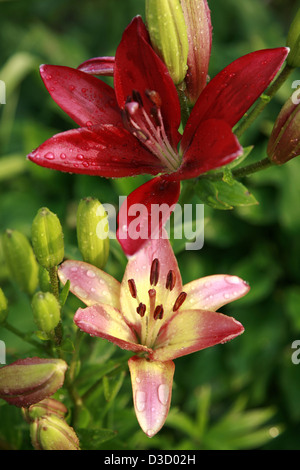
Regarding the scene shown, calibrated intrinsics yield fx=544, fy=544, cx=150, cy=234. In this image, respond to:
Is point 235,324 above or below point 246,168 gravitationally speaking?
below

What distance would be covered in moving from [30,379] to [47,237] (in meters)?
0.22

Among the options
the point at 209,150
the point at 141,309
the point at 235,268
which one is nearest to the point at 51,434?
the point at 141,309

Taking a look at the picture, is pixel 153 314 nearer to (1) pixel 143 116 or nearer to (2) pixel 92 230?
(2) pixel 92 230

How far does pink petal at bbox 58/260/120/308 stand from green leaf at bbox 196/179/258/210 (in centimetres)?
22

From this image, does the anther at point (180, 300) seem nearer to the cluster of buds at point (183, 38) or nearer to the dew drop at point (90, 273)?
the dew drop at point (90, 273)

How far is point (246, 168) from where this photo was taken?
0.92 metres

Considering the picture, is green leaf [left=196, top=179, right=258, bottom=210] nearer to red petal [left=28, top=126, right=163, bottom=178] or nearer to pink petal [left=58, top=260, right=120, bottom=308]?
red petal [left=28, top=126, right=163, bottom=178]

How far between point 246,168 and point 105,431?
0.52 metres

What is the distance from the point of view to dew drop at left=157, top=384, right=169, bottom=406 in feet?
2.72

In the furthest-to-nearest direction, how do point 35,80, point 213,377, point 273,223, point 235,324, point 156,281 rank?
point 35,80, point 273,223, point 213,377, point 156,281, point 235,324

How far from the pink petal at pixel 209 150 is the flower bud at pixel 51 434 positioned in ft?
1.36

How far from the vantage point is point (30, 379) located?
0.78 metres

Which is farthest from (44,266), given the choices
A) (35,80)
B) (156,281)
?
(35,80)
